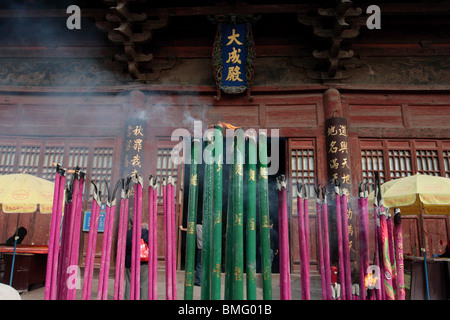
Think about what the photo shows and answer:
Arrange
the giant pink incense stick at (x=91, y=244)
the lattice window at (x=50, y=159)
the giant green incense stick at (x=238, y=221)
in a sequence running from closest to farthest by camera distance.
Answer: the giant green incense stick at (x=238, y=221)
the giant pink incense stick at (x=91, y=244)
the lattice window at (x=50, y=159)

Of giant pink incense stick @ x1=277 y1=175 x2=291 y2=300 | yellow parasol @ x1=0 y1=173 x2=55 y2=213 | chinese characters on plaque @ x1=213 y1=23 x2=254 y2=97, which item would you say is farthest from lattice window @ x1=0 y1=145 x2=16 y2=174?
giant pink incense stick @ x1=277 y1=175 x2=291 y2=300

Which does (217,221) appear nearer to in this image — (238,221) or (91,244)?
(238,221)

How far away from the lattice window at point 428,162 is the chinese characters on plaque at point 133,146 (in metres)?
5.86

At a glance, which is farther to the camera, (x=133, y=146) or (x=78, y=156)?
(x=78, y=156)

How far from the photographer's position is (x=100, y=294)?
221 centimetres

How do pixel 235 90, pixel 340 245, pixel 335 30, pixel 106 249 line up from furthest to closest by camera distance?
1. pixel 235 90
2. pixel 335 30
3. pixel 340 245
4. pixel 106 249

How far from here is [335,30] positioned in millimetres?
6586

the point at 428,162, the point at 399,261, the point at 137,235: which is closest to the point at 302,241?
the point at 399,261

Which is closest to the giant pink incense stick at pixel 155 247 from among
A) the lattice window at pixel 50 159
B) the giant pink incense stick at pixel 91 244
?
the giant pink incense stick at pixel 91 244

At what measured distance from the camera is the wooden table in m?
5.79

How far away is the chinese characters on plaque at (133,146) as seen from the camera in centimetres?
680

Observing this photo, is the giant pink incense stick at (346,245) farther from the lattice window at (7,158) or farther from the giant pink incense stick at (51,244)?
Result: the lattice window at (7,158)

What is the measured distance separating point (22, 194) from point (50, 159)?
2.60 metres
